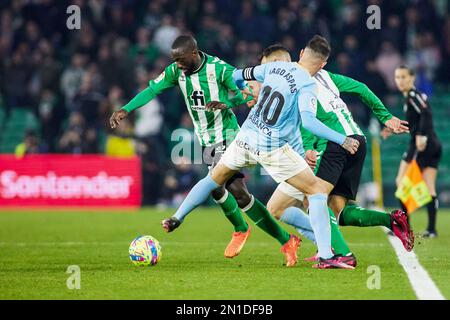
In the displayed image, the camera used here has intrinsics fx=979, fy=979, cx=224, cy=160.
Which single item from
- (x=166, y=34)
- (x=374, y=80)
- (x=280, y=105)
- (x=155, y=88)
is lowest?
(x=280, y=105)

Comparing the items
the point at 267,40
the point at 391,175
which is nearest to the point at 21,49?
the point at 267,40

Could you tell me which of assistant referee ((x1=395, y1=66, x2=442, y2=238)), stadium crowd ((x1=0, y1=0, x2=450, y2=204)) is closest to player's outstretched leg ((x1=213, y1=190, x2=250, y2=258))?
assistant referee ((x1=395, y1=66, x2=442, y2=238))

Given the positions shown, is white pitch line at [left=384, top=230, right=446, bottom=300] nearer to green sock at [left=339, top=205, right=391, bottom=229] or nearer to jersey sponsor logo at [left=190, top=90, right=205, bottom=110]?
green sock at [left=339, top=205, right=391, bottom=229]

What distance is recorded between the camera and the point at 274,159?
28.5ft

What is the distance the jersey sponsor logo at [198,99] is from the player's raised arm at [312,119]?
188 centimetres

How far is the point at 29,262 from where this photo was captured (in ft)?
32.3

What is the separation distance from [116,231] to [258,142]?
568 centimetres

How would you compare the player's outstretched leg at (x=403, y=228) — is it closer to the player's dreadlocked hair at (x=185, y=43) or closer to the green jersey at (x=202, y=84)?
the green jersey at (x=202, y=84)

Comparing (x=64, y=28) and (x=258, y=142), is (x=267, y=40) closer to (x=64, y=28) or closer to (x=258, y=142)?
(x=64, y=28)

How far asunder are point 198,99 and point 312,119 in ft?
6.87

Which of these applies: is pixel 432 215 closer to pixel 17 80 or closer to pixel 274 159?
pixel 274 159

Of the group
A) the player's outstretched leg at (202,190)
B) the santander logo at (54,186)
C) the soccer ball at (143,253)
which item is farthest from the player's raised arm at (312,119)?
the santander logo at (54,186)

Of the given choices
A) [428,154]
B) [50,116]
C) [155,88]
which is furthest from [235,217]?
[50,116]

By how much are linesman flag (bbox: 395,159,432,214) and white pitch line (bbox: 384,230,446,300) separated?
2426 mm
